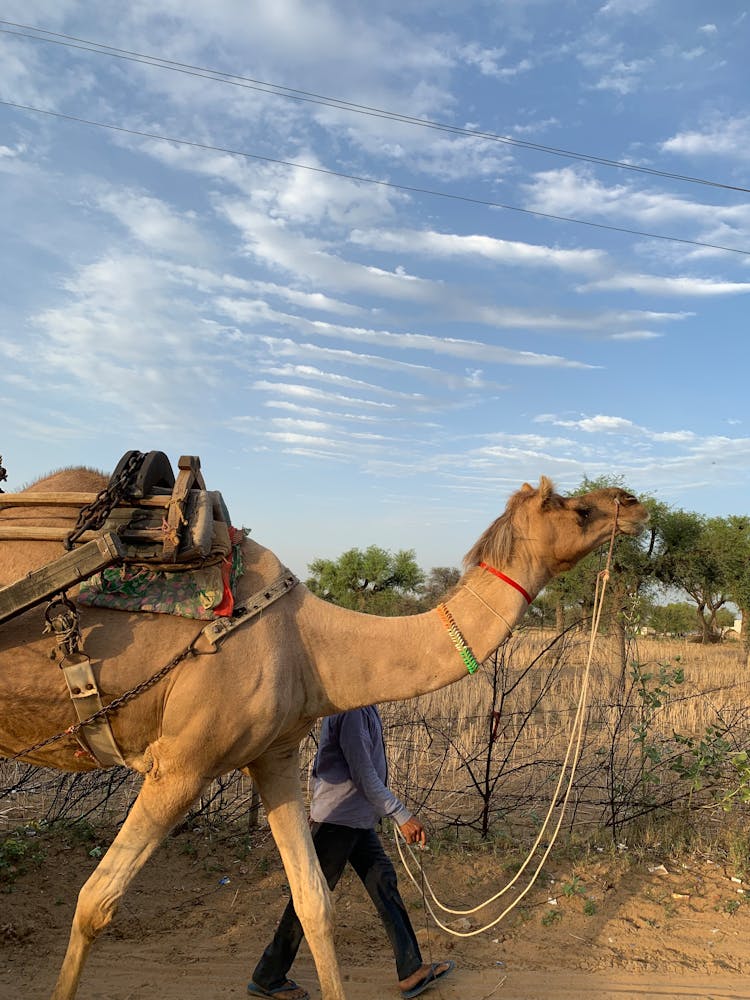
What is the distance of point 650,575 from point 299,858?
21437 millimetres

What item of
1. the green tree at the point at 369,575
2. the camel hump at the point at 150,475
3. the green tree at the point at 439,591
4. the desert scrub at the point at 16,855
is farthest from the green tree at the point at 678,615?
the camel hump at the point at 150,475

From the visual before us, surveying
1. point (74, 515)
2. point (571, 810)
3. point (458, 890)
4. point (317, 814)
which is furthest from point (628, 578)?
point (74, 515)

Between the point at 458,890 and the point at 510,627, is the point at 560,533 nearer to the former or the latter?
the point at 510,627

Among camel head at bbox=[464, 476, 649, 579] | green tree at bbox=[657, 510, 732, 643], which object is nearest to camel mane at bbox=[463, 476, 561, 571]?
camel head at bbox=[464, 476, 649, 579]

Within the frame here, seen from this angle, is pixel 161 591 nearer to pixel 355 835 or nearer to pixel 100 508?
pixel 100 508

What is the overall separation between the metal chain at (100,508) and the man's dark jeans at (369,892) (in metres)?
2.29

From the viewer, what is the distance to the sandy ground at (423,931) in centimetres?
451

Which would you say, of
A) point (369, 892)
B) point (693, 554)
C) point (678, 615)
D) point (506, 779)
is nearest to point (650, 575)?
point (693, 554)

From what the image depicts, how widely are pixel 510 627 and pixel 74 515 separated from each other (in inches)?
81.9

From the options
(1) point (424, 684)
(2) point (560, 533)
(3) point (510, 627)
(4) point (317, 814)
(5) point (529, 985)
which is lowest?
(5) point (529, 985)

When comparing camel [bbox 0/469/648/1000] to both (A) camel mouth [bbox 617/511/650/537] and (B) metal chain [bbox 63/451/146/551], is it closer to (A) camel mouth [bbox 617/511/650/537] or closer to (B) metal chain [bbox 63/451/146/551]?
(A) camel mouth [bbox 617/511/650/537]

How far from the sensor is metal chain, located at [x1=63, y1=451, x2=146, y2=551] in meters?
3.34

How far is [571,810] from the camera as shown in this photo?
298 inches

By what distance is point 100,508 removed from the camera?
134 inches
